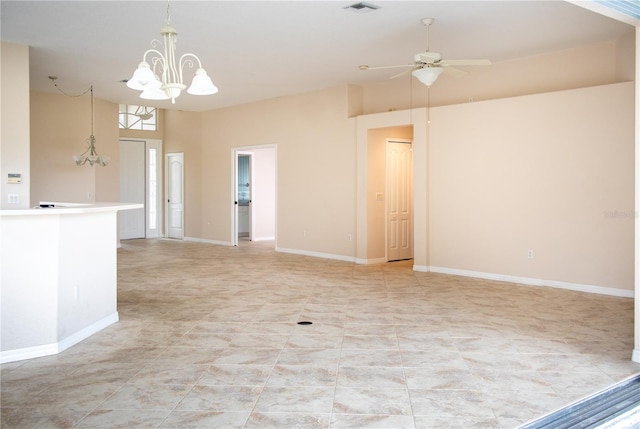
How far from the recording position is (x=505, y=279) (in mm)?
7238

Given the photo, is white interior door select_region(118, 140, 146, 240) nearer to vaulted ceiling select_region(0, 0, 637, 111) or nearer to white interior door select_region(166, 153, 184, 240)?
white interior door select_region(166, 153, 184, 240)

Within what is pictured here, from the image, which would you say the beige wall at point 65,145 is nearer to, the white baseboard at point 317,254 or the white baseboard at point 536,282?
the white baseboard at point 317,254

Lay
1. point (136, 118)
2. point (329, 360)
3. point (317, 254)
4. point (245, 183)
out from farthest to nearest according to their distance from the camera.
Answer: point (245, 183), point (136, 118), point (317, 254), point (329, 360)

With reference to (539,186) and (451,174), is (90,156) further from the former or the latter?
(539,186)

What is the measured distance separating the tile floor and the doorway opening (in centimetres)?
585

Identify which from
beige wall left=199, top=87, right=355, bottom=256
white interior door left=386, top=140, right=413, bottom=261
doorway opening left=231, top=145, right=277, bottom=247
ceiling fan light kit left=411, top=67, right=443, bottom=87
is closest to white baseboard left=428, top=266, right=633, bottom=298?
white interior door left=386, top=140, right=413, bottom=261

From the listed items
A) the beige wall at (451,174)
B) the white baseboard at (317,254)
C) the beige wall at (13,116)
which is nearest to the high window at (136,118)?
the beige wall at (451,174)

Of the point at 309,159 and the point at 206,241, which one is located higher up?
the point at 309,159

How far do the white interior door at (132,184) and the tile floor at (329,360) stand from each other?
6054 millimetres

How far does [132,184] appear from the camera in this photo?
41.2 feet

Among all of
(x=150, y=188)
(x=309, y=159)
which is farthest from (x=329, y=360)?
(x=150, y=188)

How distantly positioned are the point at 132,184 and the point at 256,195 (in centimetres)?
286

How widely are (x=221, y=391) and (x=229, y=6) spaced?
145 inches

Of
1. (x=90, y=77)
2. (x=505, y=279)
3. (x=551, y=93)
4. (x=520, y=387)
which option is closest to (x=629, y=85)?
(x=551, y=93)
